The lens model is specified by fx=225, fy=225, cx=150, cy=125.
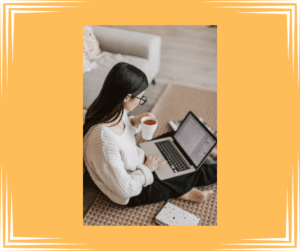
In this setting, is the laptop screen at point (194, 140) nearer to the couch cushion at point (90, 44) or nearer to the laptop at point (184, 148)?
the laptop at point (184, 148)

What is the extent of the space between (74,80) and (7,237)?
42cm

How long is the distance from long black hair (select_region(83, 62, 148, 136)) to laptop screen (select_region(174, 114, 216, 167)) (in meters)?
0.48

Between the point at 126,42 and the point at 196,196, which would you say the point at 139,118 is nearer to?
the point at 196,196

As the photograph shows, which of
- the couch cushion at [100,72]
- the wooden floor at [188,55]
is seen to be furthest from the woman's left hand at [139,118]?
the wooden floor at [188,55]

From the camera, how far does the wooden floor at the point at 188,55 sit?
2.71 m

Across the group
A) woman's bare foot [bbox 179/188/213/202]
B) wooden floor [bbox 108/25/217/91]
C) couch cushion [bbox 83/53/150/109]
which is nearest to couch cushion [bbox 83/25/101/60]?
couch cushion [bbox 83/53/150/109]

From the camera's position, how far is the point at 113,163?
886mm

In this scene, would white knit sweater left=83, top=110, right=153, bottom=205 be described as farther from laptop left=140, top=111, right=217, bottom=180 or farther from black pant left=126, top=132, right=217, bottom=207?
laptop left=140, top=111, right=217, bottom=180

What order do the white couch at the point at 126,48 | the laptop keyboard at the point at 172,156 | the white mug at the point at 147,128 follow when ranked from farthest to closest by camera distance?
the white couch at the point at 126,48 → the laptop keyboard at the point at 172,156 → the white mug at the point at 147,128

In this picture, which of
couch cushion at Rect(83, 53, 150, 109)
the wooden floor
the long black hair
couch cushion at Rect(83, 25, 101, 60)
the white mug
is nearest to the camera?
the long black hair

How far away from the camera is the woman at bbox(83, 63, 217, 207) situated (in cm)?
87

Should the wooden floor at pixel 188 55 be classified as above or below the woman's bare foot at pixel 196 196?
above

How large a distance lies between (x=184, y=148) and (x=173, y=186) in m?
0.25

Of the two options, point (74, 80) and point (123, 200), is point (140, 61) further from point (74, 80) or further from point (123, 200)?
point (74, 80)
